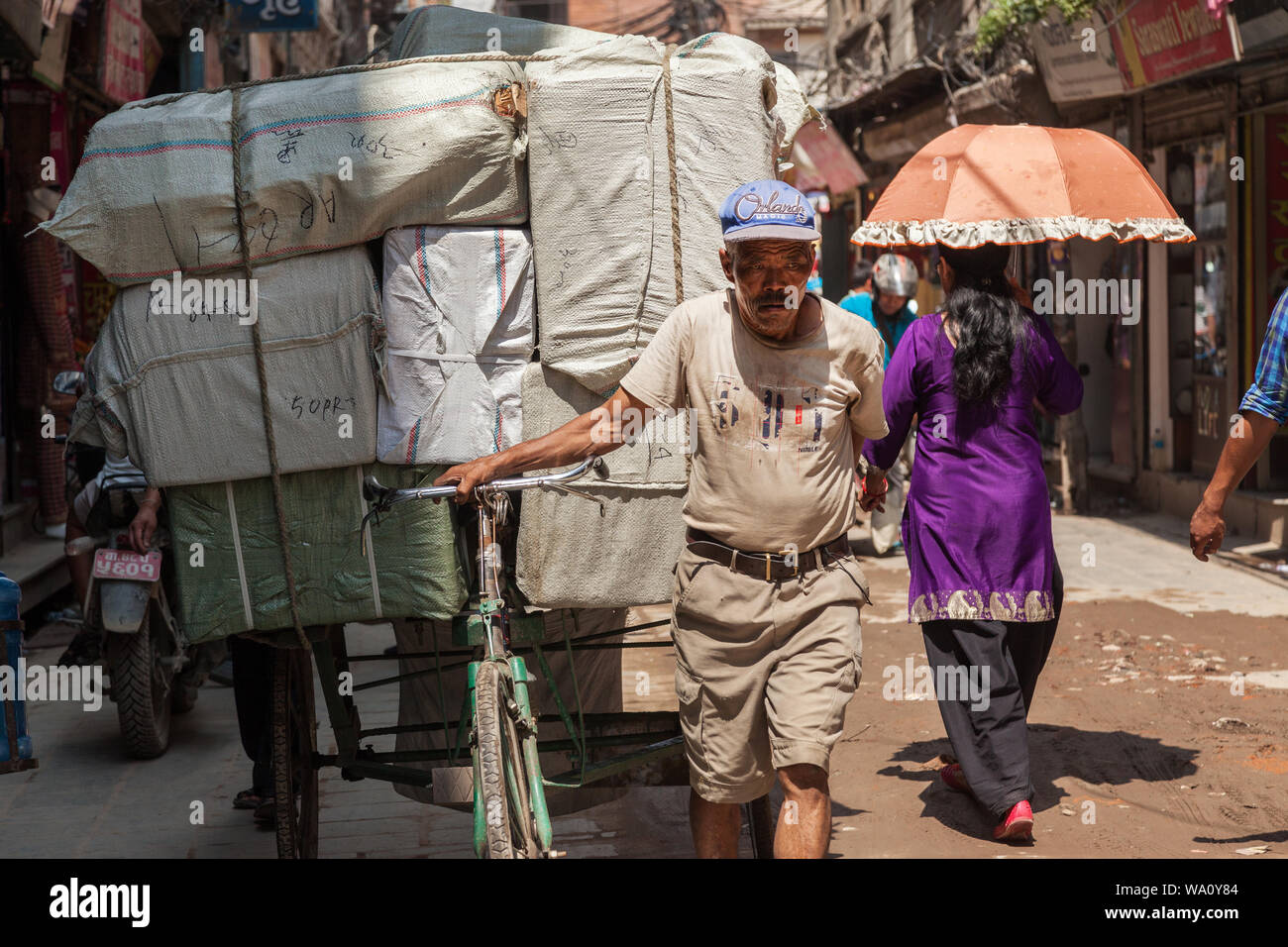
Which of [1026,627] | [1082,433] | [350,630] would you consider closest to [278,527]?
[1026,627]

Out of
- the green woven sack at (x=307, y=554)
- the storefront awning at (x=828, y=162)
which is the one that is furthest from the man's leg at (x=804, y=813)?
the storefront awning at (x=828, y=162)

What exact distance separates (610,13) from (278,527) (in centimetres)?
3474

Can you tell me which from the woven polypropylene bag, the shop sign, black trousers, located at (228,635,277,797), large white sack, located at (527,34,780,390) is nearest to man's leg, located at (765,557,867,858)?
large white sack, located at (527,34,780,390)

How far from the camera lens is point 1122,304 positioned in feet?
43.7

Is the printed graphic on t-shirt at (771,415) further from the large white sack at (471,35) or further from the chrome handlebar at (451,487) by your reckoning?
the large white sack at (471,35)

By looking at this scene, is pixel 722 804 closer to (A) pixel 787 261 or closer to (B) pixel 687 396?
(B) pixel 687 396

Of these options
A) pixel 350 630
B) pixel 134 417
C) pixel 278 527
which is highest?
pixel 134 417

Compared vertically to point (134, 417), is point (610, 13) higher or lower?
higher

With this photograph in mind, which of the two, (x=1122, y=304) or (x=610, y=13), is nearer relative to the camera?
(x=1122, y=304)

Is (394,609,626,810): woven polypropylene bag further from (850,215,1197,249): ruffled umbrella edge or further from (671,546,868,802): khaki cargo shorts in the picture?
(850,215,1197,249): ruffled umbrella edge

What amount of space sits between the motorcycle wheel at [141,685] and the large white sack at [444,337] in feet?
8.93

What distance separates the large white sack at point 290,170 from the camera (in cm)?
388

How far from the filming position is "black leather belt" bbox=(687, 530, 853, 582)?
12.1 feet

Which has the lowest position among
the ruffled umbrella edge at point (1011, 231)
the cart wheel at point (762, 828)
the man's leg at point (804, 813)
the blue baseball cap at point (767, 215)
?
the cart wheel at point (762, 828)
